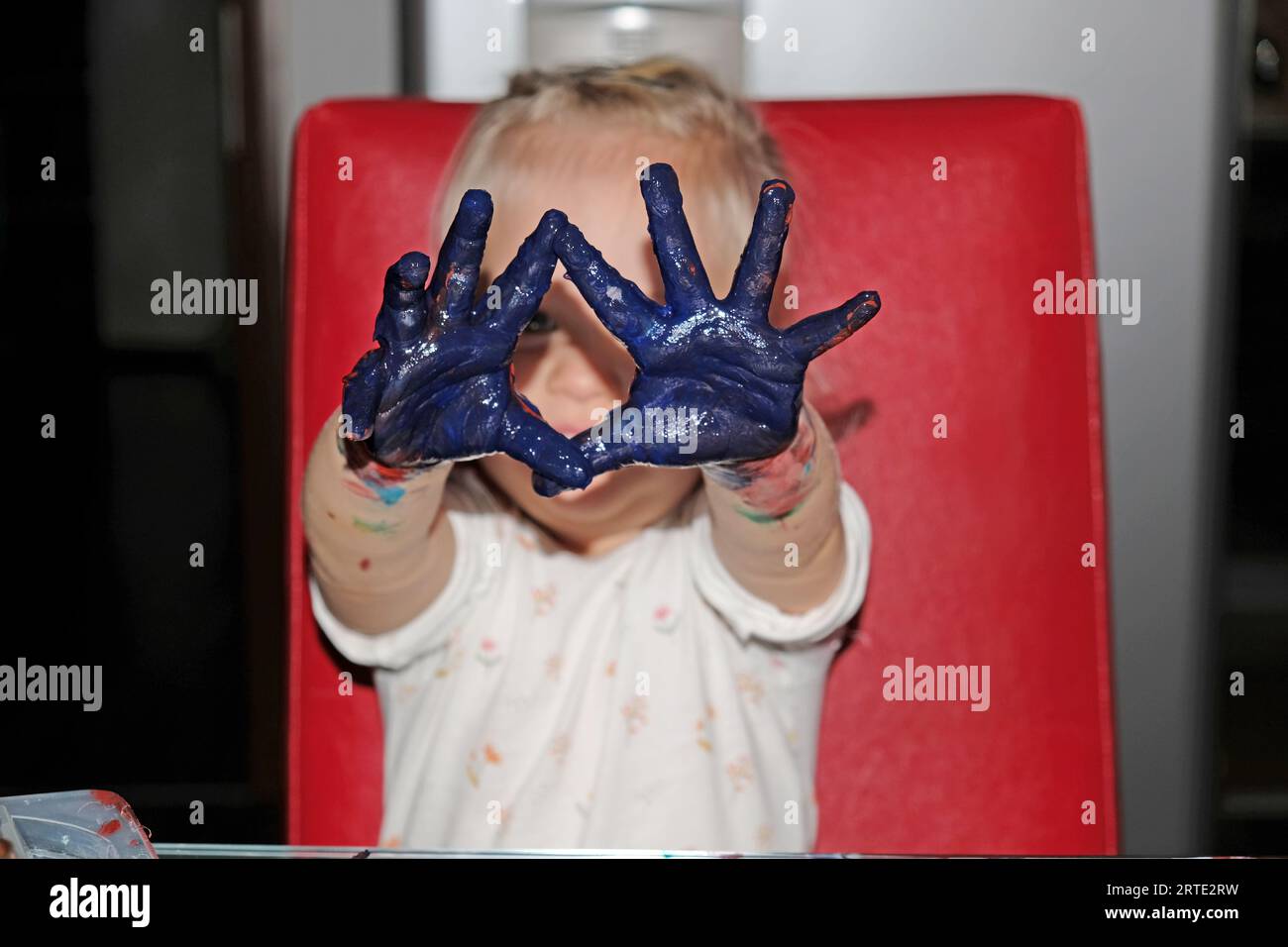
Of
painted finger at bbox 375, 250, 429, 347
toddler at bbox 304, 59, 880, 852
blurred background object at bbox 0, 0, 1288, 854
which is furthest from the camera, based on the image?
blurred background object at bbox 0, 0, 1288, 854

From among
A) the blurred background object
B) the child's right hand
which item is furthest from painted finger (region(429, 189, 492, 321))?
the blurred background object

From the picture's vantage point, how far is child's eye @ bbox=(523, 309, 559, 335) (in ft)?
1.88

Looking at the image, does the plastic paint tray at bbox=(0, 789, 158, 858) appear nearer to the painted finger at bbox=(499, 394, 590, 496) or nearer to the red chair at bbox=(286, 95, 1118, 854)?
the red chair at bbox=(286, 95, 1118, 854)

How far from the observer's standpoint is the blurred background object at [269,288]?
2.69 feet

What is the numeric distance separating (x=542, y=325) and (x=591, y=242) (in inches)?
2.0

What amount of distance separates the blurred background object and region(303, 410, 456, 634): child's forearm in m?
0.32

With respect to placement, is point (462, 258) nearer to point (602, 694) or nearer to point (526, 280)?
point (526, 280)

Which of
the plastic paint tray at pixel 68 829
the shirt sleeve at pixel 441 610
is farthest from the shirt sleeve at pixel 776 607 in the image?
the plastic paint tray at pixel 68 829

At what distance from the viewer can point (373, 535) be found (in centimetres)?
53

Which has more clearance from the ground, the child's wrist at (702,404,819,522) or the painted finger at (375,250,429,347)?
the painted finger at (375,250,429,347)

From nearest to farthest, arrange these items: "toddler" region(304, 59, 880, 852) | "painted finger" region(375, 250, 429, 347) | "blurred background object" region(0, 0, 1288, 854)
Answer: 1. "painted finger" region(375, 250, 429, 347)
2. "toddler" region(304, 59, 880, 852)
3. "blurred background object" region(0, 0, 1288, 854)

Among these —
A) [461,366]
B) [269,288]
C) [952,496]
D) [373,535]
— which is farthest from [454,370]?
[269,288]

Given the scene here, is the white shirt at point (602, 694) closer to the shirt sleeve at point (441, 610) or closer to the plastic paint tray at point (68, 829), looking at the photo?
the shirt sleeve at point (441, 610)
